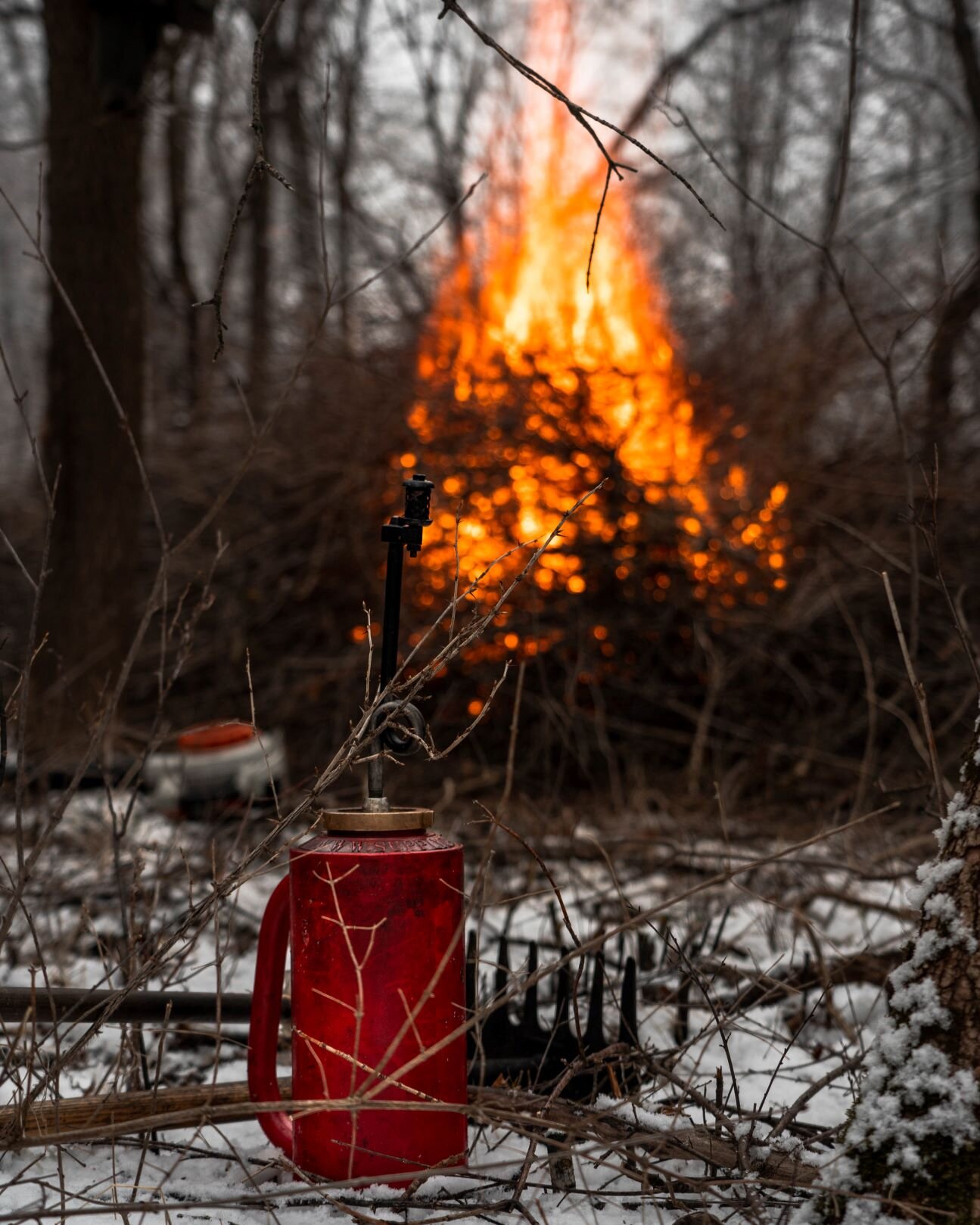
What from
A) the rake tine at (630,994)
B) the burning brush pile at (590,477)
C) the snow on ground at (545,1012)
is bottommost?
the snow on ground at (545,1012)

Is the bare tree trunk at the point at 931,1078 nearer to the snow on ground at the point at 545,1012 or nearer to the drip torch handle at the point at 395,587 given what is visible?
the snow on ground at the point at 545,1012

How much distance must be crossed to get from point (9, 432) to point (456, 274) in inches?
410

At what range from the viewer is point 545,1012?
9.15ft

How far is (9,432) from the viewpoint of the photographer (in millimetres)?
15539

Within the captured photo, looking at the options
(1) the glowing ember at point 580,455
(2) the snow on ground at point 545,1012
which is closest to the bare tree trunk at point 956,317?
(1) the glowing ember at point 580,455

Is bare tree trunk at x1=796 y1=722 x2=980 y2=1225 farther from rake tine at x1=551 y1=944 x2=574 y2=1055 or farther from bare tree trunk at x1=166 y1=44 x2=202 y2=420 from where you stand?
bare tree trunk at x1=166 y1=44 x2=202 y2=420

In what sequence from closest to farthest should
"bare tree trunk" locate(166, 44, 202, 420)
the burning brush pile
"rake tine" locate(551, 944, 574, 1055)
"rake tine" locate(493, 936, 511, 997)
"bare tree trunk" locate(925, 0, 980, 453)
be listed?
1. "rake tine" locate(551, 944, 574, 1055)
2. "rake tine" locate(493, 936, 511, 997)
3. the burning brush pile
4. "bare tree trunk" locate(925, 0, 980, 453)
5. "bare tree trunk" locate(166, 44, 202, 420)

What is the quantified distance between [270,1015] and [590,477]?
156 inches

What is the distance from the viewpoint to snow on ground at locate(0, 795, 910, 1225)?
5.66 ft

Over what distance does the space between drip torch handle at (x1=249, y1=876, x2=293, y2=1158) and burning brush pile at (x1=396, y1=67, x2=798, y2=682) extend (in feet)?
11.1

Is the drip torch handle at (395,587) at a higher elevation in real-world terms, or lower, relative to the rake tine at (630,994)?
higher

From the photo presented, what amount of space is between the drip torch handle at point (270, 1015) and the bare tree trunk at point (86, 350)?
4.05 m

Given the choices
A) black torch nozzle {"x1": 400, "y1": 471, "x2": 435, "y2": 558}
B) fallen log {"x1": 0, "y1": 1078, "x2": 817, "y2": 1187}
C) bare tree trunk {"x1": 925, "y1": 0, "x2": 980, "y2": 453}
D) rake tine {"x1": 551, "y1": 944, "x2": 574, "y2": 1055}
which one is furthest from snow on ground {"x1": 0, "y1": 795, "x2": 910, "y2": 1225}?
bare tree trunk {"x1": 925, "y1": 0, "x2": 980, "y2": 453}

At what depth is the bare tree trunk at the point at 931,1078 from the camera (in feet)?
4.70
